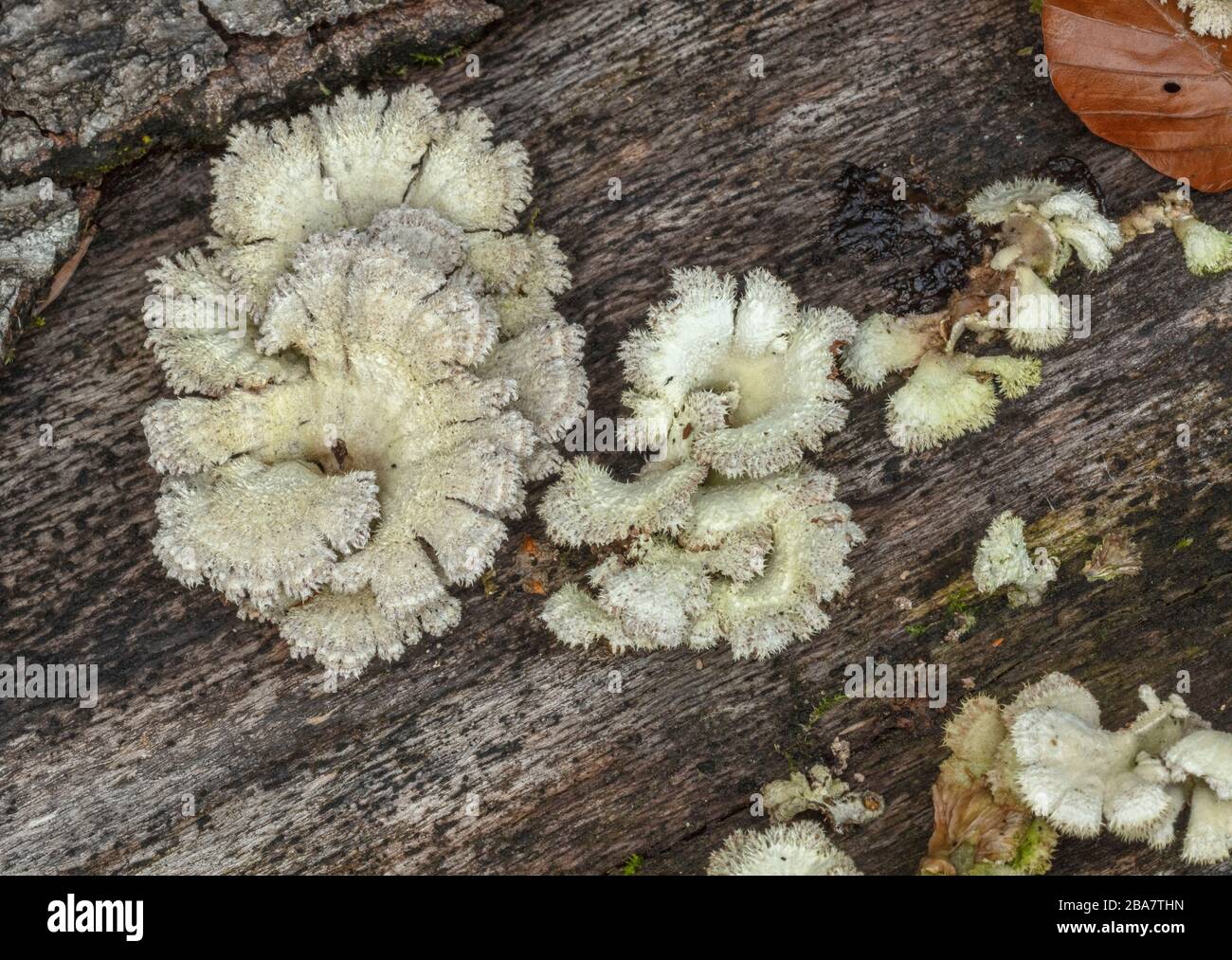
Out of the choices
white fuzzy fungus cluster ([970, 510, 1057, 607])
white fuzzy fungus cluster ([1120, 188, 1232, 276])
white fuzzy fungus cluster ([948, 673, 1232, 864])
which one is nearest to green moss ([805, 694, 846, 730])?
white fuzzy fungus cluster ([948, 673, 1232, 864])

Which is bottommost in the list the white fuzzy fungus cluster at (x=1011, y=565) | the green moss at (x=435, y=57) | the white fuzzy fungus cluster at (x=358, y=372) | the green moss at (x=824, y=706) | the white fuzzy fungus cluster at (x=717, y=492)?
the green moss at (x=824, y=706)

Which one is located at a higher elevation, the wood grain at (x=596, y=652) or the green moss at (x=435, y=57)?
the green moss at (x=435, y=57)

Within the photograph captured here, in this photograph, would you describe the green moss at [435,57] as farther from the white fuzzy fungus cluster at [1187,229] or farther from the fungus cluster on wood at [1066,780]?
the fungus cluster on wood at [1066,780]

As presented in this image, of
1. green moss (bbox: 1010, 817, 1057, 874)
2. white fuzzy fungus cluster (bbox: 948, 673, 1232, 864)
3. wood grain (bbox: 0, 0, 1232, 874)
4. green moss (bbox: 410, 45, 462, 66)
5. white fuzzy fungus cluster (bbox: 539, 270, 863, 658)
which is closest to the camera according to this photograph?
white fuzzy fungus cluster (bbox: 948, 673, 1232, 864)

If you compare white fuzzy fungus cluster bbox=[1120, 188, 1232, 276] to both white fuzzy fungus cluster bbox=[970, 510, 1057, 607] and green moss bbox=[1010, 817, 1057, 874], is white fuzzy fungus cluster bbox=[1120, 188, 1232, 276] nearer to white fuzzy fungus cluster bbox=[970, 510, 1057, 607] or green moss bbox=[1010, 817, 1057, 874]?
white fuzzy fungus cluster bbox=[970, 510, 1057, 607]

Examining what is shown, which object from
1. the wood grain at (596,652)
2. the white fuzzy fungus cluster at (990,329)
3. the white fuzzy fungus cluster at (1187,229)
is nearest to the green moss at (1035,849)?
the wood grain at (596,652)

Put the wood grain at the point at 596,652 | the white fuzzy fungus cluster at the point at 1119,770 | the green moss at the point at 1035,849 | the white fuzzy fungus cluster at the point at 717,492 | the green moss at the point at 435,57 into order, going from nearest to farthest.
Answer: the white fuzzy fungus cluster at the point at 1119,770, the white fuzzy fungus cluster at the point at 717,492, the green moss at the point at 1035,849, the wood grain at the point at 596,652, the green moss at the point at 435,57

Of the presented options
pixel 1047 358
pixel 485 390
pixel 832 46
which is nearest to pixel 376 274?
pixel 485 390
